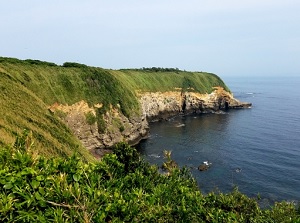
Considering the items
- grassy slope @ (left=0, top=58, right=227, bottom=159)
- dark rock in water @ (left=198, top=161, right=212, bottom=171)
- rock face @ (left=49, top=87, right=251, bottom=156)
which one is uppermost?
grassy slope @ (left=0, top=58, right=227, bottom=159)

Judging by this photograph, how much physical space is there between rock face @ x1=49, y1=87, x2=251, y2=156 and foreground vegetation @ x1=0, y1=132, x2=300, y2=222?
1227 inches

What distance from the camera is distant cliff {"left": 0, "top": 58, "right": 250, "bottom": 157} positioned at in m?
45.7

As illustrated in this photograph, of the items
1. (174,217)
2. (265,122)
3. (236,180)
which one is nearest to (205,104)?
(265,122)

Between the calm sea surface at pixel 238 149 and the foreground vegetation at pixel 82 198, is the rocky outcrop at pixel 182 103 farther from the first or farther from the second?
the foreground vegetation at pixel 82 198

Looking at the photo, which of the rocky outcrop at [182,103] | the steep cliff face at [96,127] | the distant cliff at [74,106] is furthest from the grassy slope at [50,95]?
the rocky outcrop at [182,103]

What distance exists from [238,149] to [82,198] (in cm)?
6707

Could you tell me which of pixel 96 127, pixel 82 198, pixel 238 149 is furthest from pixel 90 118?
pixel 82 198

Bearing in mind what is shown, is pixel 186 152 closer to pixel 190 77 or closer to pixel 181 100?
pixel 181 100

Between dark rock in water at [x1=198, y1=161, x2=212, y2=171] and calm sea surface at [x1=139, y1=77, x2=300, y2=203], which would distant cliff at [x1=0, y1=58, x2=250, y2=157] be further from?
dark rock in water at [x1=198, y1=161, x2=212, y2=171]

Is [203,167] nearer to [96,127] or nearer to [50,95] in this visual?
[96,127]

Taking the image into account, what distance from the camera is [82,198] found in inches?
496

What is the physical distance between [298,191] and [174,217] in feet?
145

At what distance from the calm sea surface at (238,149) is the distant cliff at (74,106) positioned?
8988mm

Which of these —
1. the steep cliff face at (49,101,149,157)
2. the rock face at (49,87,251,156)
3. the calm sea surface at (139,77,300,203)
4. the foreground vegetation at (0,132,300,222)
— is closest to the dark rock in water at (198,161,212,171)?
the calm sea surface at (139,77,300,203)
